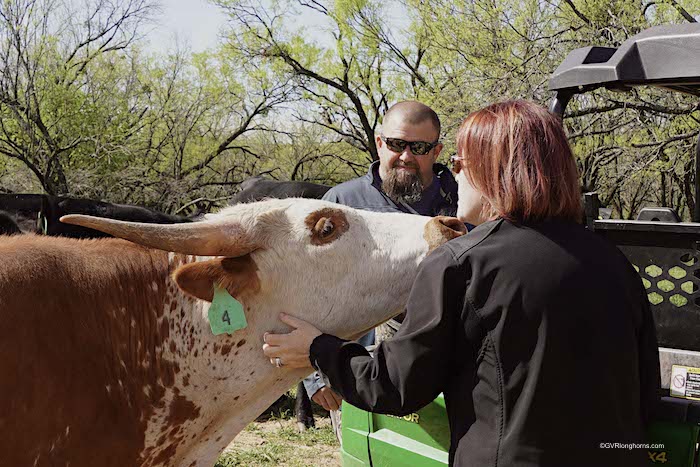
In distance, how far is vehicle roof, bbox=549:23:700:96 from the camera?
3.21 metres

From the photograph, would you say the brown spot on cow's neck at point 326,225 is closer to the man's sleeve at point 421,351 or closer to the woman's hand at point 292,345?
the woman's hand at point 292,345

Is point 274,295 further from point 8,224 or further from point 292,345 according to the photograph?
point 8,224

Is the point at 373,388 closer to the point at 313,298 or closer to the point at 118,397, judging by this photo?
the point at 313,298

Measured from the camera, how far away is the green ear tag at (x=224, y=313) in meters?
2.50

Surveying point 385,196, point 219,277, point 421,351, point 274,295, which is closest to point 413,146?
point 385,196

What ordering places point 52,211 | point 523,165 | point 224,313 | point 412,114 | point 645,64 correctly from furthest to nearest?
point 52,211 < point 412,114 < point 645,64 < point 224,313 < point 523,165

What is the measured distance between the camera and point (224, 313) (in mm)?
2508

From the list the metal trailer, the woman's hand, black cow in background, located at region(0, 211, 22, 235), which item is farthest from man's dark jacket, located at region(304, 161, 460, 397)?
black cow in background, located at region(0, 211, 22, 235)

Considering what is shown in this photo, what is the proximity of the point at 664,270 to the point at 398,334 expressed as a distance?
7.39 feet

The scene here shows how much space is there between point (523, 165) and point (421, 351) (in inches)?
21.9

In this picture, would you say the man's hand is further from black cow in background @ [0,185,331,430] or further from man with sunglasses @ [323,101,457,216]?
black cow in background @ [0,185,331,430]

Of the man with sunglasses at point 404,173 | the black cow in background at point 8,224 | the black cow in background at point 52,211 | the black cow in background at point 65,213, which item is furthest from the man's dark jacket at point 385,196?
the black cow in background at point 8,224

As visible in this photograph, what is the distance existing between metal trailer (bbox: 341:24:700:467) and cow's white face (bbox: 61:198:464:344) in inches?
15.5

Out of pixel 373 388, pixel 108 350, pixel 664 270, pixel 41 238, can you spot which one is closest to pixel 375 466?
pixel 373 388
